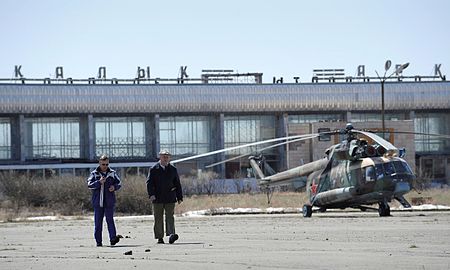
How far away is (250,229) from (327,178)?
9914 mm

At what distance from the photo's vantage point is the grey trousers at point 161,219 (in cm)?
2092

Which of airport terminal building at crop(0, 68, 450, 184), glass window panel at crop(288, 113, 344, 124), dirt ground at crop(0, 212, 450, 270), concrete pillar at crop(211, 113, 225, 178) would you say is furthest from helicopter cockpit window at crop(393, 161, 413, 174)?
glass window panel at crop(288, 113, 344, 124)

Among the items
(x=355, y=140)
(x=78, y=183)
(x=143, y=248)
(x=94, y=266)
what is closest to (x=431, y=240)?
(x=143, y=248)

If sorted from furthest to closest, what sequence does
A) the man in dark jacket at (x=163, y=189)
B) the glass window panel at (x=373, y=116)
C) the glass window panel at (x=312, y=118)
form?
the glass window panel at (x=373, y=116) < the glass window panel at (x=312, y=118) < the man in dark jacket at (x=163, y=189)

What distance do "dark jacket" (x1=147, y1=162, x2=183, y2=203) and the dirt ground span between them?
95cm

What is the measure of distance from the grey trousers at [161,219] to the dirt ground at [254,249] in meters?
0.28

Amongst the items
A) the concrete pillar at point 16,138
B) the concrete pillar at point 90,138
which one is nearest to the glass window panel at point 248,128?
the concrete pillar at point 90,138

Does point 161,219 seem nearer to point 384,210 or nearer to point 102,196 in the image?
point 102,196

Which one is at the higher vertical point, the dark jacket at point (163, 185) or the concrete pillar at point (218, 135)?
the concrete pillar at point (218, 135)

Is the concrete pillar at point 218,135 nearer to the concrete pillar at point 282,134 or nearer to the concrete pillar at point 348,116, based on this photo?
the concrete pillar at point 282,134

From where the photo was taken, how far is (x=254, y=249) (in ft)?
57.7

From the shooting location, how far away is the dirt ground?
14.6 meters

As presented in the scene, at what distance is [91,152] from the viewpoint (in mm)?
79938

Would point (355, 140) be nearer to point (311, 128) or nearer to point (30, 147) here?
point (311, 128)
